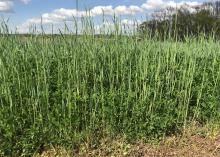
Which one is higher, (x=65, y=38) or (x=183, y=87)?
(x=65, y=38)

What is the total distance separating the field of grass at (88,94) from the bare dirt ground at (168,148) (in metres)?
→ 0.09

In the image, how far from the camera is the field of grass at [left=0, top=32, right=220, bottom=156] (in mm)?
4805

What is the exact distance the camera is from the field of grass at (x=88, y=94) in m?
4.80

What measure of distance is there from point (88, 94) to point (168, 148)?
3.69 feet

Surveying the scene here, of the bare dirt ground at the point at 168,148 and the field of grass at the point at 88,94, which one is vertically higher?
the field of grass at the point at 88,94

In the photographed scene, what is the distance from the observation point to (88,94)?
517 cm

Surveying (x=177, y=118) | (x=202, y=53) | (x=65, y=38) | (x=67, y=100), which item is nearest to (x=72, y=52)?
(x=65, y=38)

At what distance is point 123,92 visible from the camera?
5234mm

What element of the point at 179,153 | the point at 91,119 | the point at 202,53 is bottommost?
the point at 179,153

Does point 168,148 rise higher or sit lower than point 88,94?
lower

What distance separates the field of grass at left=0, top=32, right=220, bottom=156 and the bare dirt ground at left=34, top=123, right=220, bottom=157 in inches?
3.6

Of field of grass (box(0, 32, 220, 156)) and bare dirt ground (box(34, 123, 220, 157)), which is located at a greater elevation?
field of grass (box(0, 32, 220, 156))

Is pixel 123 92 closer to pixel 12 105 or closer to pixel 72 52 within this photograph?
pixel 72 52

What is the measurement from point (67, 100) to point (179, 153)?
4.64 feet
